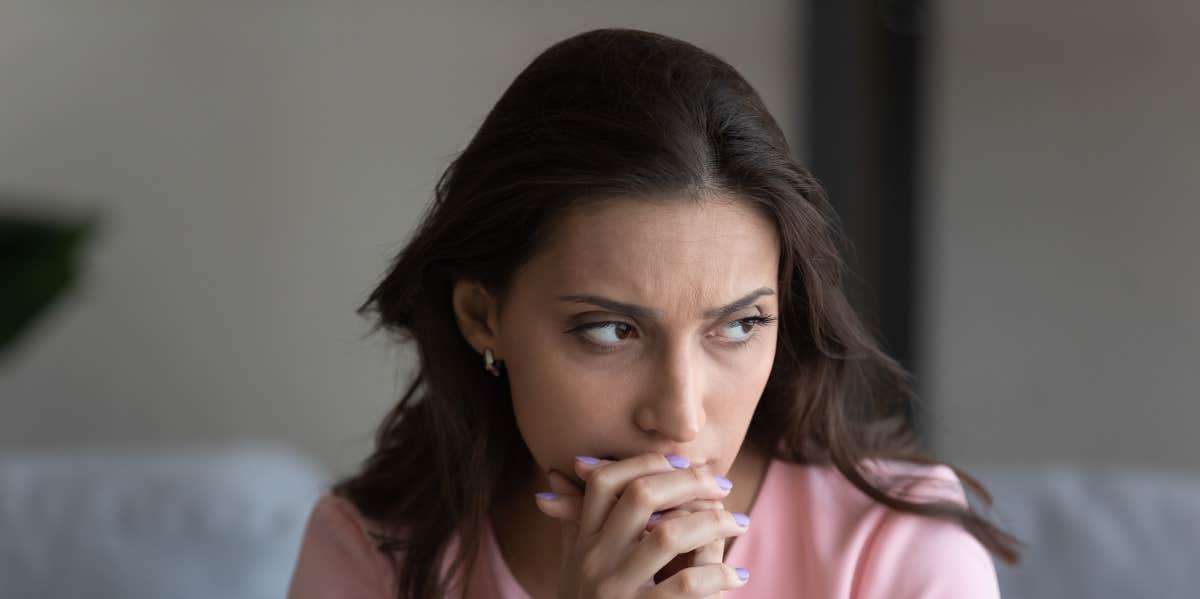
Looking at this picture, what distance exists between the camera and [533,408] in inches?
47.8

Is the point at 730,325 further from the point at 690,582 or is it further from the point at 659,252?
the point at 690,582

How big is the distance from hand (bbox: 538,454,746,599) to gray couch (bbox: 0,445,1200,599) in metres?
0.74

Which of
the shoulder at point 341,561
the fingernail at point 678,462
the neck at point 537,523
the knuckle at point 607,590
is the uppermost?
the fingernail at point 678,462

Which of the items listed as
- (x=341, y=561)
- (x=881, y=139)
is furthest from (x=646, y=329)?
(x=881, y=139)

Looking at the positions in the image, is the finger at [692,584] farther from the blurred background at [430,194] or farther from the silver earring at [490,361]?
the blurred background at [430,194]

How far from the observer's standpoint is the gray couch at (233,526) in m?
1.81

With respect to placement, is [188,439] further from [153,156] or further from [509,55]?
[509,55]

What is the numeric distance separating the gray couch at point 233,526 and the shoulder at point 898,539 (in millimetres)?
465

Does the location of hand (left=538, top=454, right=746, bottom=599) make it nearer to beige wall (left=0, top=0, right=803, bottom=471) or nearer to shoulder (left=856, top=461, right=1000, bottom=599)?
shoulder (left=856, top=461, right=1000, bottom=599)

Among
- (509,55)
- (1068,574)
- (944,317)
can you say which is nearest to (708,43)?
(509,55)

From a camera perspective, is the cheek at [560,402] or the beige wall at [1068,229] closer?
the cheek at [560,402]

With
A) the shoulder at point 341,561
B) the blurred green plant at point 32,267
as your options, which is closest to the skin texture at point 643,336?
the shoulder at point 341,561

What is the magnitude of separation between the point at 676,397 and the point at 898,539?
13.1 inches

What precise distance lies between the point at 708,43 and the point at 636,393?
2196 mm
